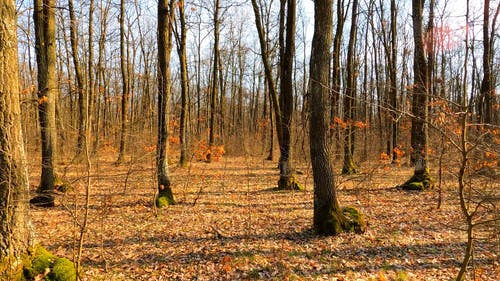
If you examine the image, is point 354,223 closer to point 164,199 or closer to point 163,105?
point 164,199

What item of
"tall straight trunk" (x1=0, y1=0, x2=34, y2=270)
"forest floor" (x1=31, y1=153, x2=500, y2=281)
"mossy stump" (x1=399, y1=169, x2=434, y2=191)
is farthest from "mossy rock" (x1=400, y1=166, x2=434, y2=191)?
"tall straight trunk" (x1=0, y1=0, x2=34, y2=270)

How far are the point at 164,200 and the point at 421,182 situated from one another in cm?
808

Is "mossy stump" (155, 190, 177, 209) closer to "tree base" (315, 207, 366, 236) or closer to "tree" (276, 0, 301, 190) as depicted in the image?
"tree" (276, 0, 301, 190)

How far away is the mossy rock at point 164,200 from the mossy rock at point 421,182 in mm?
7503

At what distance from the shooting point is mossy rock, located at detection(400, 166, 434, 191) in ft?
32.0

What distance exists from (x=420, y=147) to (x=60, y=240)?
994cm

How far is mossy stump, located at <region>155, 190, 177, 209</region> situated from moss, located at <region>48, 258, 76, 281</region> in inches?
168

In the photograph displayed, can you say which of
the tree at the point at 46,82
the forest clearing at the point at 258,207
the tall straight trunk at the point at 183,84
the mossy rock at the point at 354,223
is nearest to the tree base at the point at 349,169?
the forest clearing at the point at 258,207

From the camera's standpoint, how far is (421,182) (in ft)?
32.3

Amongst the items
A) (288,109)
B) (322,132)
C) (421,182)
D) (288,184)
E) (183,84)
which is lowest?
(288,184)

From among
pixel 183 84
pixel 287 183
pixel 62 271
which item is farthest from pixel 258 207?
pixel 183 84

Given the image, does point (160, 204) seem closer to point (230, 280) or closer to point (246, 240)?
point (246, 240)

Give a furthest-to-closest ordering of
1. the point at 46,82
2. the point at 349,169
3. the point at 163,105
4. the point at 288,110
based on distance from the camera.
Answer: the point at 349,169 < the point at 288,110 < the point at 46,82 < the point at 163,105

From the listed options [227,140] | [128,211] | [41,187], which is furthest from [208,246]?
[227,140]
